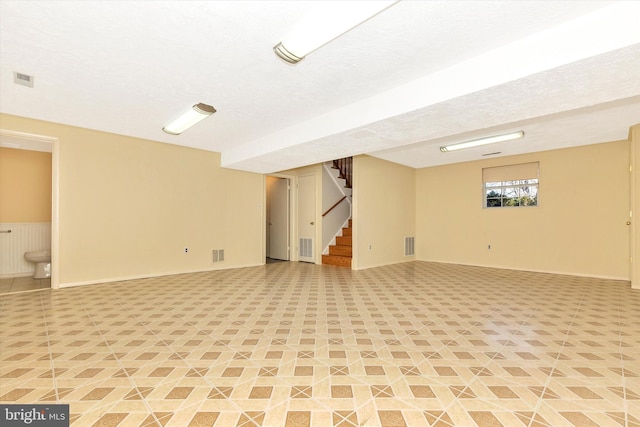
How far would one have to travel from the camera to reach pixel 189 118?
431 cm

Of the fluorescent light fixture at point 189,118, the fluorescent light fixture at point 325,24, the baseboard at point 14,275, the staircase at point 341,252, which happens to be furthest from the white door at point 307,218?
the baseboard at point 14,275

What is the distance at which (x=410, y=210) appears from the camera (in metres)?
8.59

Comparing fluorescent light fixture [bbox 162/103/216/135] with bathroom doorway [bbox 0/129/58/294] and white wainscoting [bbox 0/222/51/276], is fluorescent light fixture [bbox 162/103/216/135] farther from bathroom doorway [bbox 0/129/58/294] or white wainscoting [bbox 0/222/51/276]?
white wainscoting [bbox 0/222/51/276]

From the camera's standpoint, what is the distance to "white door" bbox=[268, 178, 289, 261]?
27.9 ft

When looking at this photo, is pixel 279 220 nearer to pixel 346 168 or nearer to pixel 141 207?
pixel 346 168

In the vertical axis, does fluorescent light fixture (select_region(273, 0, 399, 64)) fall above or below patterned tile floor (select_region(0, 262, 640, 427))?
above

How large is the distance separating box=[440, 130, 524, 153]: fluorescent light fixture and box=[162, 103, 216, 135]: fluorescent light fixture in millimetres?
4785

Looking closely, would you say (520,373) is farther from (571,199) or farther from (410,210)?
(410,210)

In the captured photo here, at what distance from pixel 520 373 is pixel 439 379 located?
643 millimetres

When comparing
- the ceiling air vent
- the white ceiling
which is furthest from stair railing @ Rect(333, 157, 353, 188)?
the ceiling air vent

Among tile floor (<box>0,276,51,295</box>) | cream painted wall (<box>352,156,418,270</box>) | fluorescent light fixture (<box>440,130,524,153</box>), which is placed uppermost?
fluorescent light fixture (<box>440,130,524,153</box>)

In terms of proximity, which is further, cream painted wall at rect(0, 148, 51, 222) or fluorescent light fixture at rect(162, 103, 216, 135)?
cream painted wall at rect(0, 148, 51, 222)

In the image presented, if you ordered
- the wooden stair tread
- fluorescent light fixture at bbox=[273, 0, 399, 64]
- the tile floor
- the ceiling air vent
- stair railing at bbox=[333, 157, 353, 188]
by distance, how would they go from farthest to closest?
stair railing at bbox=[333, 157, 353, 188] → the wooden stair tread → the tile floor → the ceiling air vent → fluorescent light fixture at bbox=[273, 0, 399, 64]

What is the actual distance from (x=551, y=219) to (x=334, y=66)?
634cm
